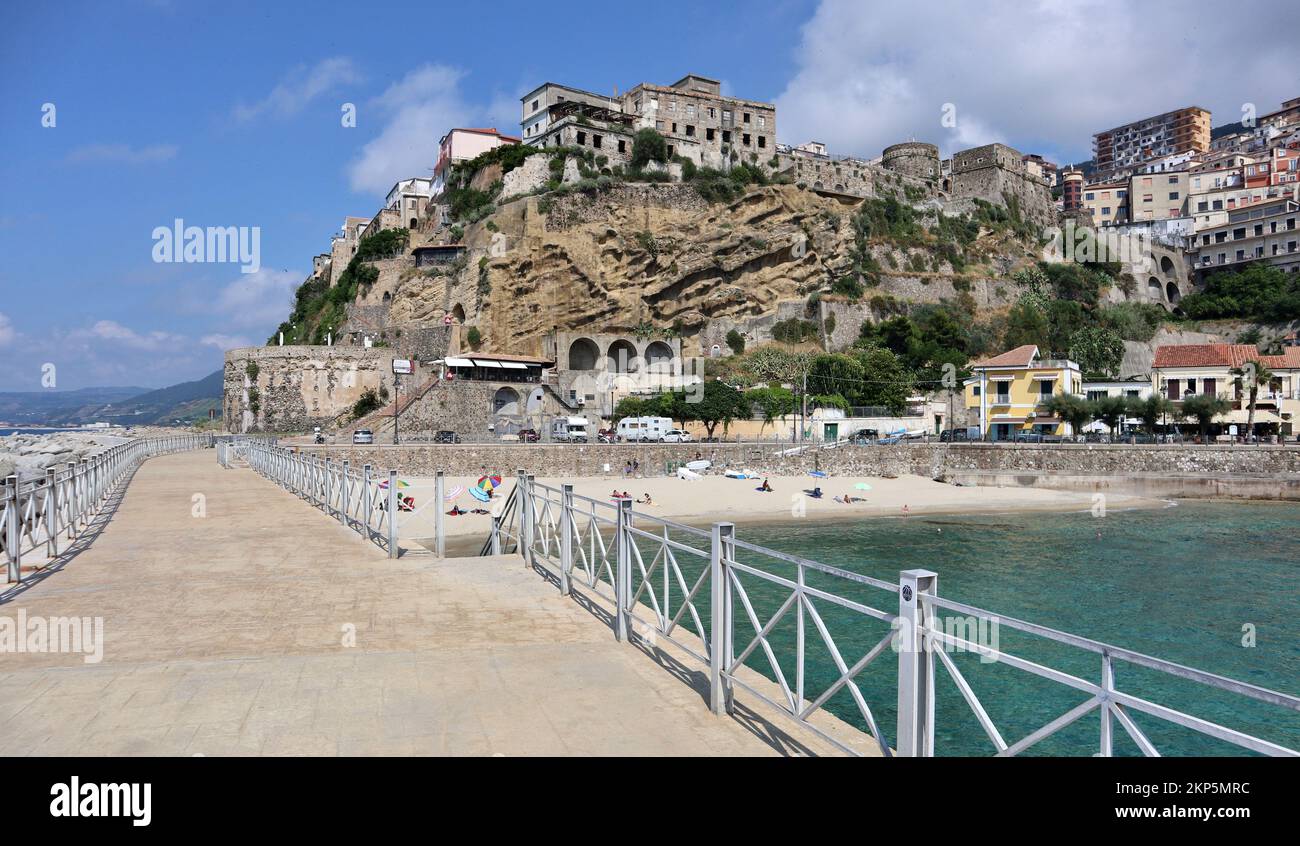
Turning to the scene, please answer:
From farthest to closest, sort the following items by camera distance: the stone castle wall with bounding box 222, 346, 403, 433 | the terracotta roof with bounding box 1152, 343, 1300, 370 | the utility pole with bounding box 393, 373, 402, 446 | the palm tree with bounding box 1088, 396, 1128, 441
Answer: the stone castle wall with bounding box 222, 346, 403, 433 < the palm tree with bounding box 1088, 396, 1128, 441 < the terracotta roof with bounding box 1152, 343, 1300, 370 < the utility pole with bounding box 393, 373, 402, 446

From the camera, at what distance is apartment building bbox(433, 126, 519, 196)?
72.3 metres

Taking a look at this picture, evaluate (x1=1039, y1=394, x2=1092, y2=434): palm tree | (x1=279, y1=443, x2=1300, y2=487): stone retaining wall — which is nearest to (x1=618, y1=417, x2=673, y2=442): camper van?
(x1=279, y1=443, x2=1300, y2=487): stone retaining wall

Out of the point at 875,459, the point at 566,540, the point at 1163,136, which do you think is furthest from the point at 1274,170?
the point at 566,540

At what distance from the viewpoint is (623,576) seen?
23.5 feet

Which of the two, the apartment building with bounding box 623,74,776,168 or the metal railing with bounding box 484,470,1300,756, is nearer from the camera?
the metal railing with bounding box 484,470,1300,756

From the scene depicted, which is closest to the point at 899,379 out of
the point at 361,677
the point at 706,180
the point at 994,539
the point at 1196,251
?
the point at 706,180

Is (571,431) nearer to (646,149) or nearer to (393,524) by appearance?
(646,149)

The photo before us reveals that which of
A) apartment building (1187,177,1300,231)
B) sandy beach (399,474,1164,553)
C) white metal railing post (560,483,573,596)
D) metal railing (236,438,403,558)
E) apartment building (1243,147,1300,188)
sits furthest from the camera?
apartment building (1243,147,1300,188)

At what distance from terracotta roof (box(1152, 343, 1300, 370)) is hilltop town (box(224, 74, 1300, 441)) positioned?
150mm

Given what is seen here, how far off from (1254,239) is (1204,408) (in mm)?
44928

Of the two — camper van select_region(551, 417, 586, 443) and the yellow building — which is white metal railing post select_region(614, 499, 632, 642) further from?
the yellow building

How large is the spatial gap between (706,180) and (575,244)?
14.4 meters

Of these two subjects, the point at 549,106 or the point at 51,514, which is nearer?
the point at 51,514
